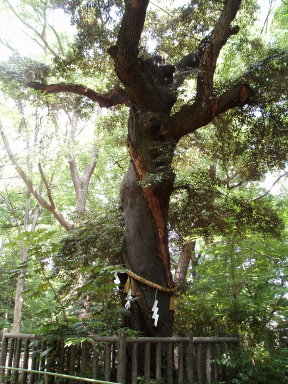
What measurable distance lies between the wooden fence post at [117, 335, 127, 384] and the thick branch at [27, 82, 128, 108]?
4.33 metres

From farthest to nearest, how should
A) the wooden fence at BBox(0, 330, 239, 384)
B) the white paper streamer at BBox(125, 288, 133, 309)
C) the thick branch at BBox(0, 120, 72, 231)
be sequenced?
the thick branch at BBox(0, 120, 72, 231) < the white paper streamer at BBox(125, 288, 133, 309) < the wooden fence at BBox(0, 330, 239, 384)

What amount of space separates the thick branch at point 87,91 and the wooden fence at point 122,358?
4168 mm

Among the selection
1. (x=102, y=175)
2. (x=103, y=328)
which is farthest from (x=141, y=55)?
(x=102, y=175)

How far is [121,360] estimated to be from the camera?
10.4 feet

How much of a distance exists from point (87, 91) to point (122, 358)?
4535mm

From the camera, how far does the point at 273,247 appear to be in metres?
6.46

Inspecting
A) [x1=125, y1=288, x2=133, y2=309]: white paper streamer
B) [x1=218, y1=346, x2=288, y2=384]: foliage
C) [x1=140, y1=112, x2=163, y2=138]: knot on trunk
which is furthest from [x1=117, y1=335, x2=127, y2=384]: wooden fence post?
[x1=140, y1=112, x2=163, y2=138]: knot on trunk

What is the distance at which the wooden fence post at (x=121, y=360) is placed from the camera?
3.14 meters

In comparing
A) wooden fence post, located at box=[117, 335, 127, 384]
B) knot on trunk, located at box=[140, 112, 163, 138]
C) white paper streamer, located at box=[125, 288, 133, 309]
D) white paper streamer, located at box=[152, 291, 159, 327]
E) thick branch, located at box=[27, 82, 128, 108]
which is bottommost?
wooden fence post, located at box=[117, 335, 127, 384]

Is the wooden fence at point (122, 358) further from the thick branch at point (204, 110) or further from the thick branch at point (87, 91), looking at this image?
the thick branch at point (87, 91)

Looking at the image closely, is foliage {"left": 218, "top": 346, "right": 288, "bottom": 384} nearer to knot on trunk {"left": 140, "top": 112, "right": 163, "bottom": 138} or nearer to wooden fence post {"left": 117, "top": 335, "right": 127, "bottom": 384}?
wooden fence post {"left": 117, "top": 335, "right": 127, "bottom": 384}

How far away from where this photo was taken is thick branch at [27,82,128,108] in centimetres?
590

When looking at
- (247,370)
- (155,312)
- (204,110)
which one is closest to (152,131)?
(204,110)

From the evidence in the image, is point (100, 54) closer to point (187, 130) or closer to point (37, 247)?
point (187, 130)
